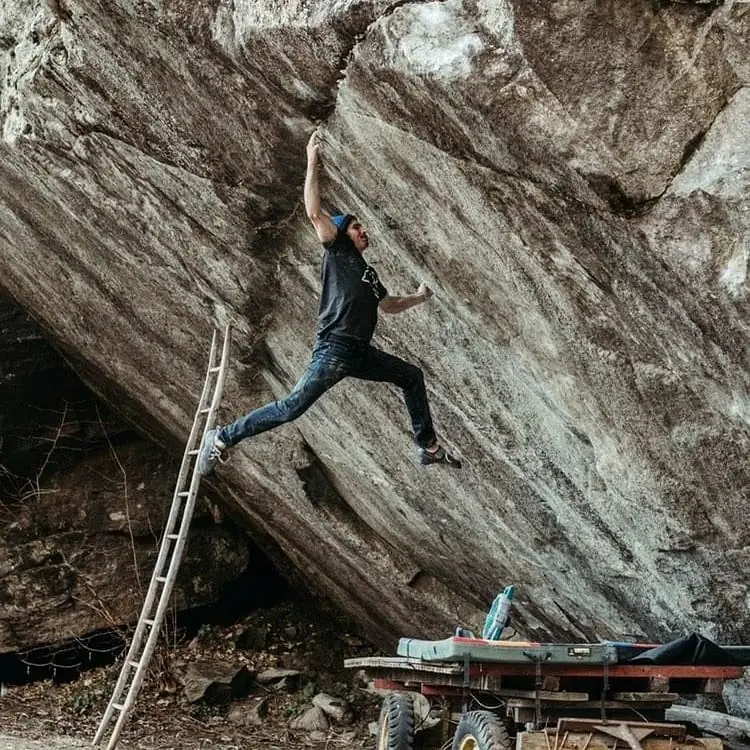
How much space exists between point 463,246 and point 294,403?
1.45 meters

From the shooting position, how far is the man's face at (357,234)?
7.08 meters

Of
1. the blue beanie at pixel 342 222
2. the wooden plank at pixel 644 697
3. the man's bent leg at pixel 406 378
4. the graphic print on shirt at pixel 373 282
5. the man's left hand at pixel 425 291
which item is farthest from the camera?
the man's left hand at pixel 425 291

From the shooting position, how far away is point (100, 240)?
1005cm

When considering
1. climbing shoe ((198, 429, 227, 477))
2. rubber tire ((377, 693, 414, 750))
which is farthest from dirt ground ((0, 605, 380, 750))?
climbing shoe ((198, 429, 227, 477))

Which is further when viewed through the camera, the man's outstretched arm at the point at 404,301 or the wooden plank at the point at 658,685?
the man's outstretched arm at the point at 404,301

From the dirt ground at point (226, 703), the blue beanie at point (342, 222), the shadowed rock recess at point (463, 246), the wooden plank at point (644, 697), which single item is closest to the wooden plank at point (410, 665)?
the wooden plank at point (644, 697)

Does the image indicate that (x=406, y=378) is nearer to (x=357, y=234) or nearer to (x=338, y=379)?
(x=338, y=379)

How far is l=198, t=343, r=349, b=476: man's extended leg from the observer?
7188 mm

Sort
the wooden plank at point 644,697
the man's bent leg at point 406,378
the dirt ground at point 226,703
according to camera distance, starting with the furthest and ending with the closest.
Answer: the dirt ground at point 226,703 → the man's bent leg at point 406,378 → the wooden plank at point 644,697

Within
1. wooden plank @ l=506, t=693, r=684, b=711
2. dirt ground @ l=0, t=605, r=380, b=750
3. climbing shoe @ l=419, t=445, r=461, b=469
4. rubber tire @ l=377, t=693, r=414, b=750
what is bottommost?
dirt ground @ l=0, t=605, r=380, b=750

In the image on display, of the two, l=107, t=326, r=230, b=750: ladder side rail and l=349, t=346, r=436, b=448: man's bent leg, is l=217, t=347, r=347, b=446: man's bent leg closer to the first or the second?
l=349, t=346, r=436, b=448: man's bent leg

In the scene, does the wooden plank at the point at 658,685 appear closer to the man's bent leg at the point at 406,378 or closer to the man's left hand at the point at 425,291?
the man's bent leg at the point at 406,378

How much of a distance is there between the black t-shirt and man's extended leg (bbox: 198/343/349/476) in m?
0.19

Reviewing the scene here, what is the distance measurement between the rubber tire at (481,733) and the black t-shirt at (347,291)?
2.39m
